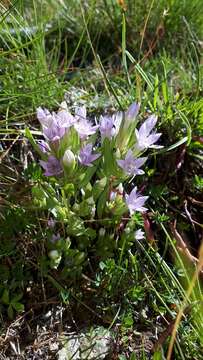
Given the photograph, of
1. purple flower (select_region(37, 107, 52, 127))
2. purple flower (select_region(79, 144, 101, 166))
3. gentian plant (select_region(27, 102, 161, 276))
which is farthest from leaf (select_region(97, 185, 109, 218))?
purple flower (select_region(37, 107, 52, 127))

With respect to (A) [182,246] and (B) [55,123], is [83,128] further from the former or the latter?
(A) [182,246]

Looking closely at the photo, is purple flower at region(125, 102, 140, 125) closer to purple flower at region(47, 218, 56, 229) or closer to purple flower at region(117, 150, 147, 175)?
purple flower at region(117, 150, 147, 175)

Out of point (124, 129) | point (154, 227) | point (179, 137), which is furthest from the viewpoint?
point (179, 137)

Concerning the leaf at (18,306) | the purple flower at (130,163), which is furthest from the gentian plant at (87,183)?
the leaf at (18,306)

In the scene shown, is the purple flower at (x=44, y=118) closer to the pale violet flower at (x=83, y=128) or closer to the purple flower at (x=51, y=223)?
the pale violet flower at (x=83, y=128)

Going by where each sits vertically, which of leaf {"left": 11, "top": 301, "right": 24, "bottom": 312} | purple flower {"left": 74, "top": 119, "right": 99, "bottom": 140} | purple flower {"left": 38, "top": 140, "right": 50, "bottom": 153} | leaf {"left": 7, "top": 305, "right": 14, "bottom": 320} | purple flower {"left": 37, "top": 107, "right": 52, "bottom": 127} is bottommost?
leaf {"left": 7, "top": 305, "right": 14, "bottom": 320}

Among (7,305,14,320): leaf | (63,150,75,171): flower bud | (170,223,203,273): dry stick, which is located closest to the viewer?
(63,150,75,171): flower bud

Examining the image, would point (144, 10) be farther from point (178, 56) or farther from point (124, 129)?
point (124, 129)

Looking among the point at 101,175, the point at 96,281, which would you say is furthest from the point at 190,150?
the point at 96,281
